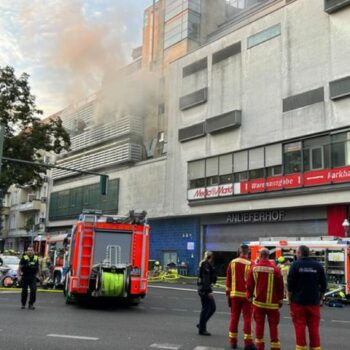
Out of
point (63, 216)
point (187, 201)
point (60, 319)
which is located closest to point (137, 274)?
point (60, 319)

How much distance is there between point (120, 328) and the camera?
948 cm

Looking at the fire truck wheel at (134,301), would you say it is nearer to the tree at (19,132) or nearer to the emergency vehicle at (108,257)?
the emergency vehicle at (108,257)

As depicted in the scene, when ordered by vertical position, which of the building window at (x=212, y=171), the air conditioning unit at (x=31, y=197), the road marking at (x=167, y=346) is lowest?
the road marking at (x=167, y=346)

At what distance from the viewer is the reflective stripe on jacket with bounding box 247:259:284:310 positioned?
279 inches

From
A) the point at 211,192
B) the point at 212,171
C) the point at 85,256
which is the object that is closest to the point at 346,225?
the point at 211,192

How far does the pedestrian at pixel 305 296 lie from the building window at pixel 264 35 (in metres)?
24.5

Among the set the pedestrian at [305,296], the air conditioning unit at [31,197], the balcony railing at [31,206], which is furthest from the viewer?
the air conditioning unit at [31,197]

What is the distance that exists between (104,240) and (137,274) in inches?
52.2

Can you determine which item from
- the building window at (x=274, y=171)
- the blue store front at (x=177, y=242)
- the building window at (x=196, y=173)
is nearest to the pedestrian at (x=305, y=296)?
the building window at (x=274, y=171)

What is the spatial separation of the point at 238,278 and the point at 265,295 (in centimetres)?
99

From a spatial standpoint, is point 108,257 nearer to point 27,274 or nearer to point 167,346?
point 27,274

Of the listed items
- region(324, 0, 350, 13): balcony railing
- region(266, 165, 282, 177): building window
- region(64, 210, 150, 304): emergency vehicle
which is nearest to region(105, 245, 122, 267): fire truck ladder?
region(64, 210, 150, 304): emergency vehicle

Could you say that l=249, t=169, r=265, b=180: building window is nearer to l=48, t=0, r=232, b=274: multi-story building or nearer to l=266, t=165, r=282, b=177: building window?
l=266, t=165, r=282, b=177: building window

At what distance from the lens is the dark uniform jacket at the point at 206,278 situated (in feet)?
29.4
